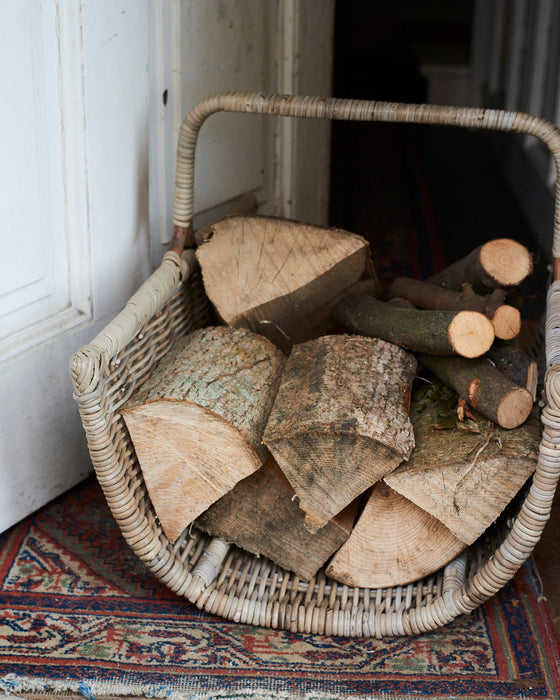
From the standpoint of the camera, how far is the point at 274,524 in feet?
5.61

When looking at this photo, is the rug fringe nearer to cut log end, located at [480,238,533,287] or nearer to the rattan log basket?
the rattan log basket

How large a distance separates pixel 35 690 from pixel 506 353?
115 cm

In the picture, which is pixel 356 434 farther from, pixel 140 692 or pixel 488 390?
pixel 140 692

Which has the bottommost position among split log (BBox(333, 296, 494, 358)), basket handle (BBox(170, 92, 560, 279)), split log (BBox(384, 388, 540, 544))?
split log (BBox(384, 388, 540, 544))

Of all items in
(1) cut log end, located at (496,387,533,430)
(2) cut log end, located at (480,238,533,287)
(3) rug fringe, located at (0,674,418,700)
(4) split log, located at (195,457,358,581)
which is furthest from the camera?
(2) cut log end, located at (480,238,533,287)

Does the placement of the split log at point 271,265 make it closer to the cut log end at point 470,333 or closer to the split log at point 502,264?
the split log at point 502,264

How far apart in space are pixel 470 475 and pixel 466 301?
485mm

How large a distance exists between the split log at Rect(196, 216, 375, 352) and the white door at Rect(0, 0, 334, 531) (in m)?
0.27

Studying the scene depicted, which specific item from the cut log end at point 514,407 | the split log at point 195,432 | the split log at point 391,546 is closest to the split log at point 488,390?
the cut log end at point 514,407

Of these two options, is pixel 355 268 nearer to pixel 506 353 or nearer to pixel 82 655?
pixel 506 353

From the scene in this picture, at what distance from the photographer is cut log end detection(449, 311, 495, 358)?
162 cm

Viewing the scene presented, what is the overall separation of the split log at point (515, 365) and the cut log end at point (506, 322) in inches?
2.5

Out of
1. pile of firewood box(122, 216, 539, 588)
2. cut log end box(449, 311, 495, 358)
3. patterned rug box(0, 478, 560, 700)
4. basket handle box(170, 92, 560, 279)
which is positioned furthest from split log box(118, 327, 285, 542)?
basket handle box(170, 92, 560, 279)

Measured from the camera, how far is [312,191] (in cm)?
323
